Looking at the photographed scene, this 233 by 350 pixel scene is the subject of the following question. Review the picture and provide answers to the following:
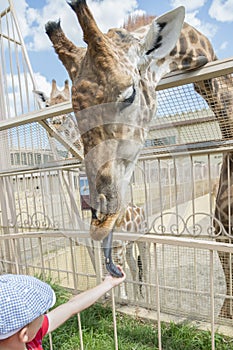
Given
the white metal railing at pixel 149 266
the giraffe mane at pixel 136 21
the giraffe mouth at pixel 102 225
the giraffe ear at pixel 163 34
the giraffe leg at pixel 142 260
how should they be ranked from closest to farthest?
1. the giraffe mouth at pixel 102 225
2. the giraffe ear at pixel 163 34
3. the white metal railing at pixel 149 266
4. the giraffe mane at pixel 136 21
5. the giraffe leg at pixel 142 260

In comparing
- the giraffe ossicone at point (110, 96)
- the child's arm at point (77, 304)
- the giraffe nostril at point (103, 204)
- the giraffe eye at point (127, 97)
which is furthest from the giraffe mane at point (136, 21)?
the child's arm at point (77, 304)

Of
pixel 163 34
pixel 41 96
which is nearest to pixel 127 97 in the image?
pixel 163 34

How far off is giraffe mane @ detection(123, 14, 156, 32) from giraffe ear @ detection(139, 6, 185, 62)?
A: 248mm

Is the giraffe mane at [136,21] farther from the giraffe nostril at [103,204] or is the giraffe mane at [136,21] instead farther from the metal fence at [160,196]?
the giraffe nostril at [103,204]

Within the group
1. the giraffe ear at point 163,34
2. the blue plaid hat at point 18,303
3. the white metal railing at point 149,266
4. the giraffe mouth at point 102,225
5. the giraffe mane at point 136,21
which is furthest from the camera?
the giraffe mane at point 136,21

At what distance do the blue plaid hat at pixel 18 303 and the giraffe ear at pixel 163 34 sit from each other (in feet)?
2.17

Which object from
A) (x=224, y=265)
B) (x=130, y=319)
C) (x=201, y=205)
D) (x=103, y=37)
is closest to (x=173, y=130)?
(x=103, y=37)

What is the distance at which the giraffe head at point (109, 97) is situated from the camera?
664 mm

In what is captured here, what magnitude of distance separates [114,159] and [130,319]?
132 centimetres

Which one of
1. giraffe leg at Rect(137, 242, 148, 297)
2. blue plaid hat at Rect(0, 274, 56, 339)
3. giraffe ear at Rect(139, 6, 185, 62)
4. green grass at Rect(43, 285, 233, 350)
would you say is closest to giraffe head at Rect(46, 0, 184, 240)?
giraffe ear at Rect(139, 6, 185, 62)

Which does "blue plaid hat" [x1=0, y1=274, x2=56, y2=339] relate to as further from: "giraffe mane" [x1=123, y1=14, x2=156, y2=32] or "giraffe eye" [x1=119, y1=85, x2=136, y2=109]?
"giraffe mane" [x1=123, y1=14, x2=156, y2=32]

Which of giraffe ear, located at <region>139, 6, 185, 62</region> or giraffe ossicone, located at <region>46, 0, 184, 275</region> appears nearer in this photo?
giraffe ossicone, located at <region>46, 0, 184, 275</region>

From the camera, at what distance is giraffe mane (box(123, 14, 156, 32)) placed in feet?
3.38

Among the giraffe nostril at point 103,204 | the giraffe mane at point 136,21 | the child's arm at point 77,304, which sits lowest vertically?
the child's arm at point 77,304
